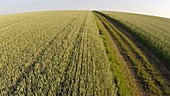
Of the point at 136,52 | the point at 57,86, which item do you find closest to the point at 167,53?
the point at 136,52

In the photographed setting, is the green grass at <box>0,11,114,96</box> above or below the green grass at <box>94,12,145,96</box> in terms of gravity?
above

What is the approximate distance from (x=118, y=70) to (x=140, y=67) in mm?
2259

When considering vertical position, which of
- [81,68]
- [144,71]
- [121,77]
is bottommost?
[144,71]

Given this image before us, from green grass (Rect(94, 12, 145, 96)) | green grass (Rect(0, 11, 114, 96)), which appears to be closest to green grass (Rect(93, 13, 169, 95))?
green grass (Rect(94, 12, 145, 96))

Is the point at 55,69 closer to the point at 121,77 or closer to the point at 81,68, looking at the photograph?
the point at 81,68

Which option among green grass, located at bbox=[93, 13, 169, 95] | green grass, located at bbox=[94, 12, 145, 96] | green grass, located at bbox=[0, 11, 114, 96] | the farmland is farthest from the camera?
green grass, located at bbox=[93, 13, 169, 95]

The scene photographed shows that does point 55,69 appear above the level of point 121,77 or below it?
above

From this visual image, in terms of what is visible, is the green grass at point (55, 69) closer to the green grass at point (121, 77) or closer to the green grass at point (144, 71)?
the green grass at point (121, 77)

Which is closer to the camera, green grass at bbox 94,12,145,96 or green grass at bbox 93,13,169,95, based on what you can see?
green grass at bbox 94,12,145,96

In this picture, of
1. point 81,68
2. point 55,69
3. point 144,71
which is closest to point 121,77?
point 144,71

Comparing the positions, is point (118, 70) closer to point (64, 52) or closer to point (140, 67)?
point (140, 67)

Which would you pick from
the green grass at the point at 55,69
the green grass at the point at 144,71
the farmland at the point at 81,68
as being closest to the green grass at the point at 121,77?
the farmland at the point at 81,68

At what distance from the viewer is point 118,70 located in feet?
58.3

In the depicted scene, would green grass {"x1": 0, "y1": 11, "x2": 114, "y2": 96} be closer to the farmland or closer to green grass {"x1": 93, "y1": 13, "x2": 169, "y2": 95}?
the farmland
